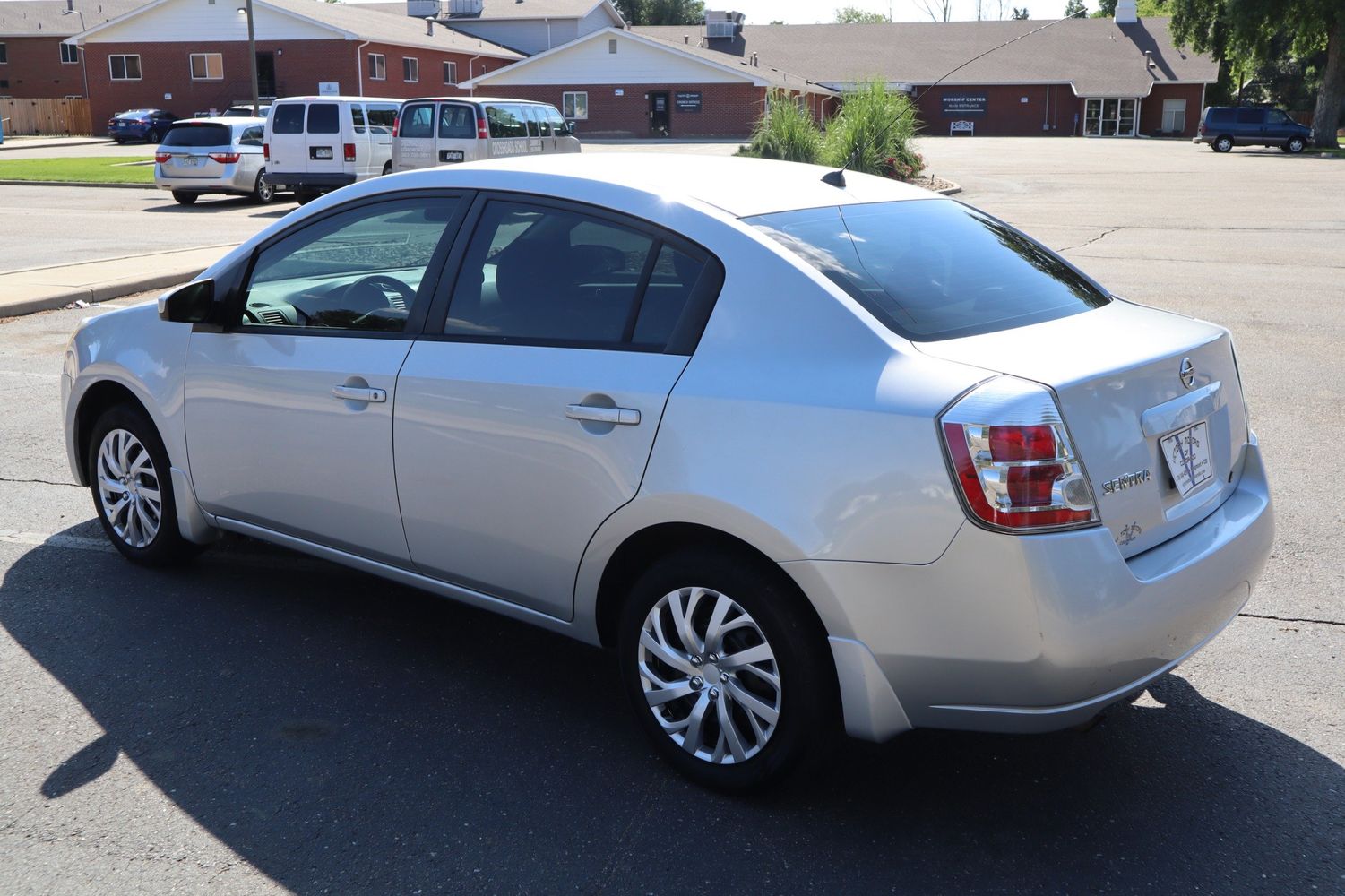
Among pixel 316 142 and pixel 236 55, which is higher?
pixel 236 55

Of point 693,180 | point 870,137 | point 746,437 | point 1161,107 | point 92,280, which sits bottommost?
point 92,280

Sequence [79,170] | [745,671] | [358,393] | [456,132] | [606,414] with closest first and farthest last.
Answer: [745,671]
[606,414]
[358,393]
[456,132]
[79,170]

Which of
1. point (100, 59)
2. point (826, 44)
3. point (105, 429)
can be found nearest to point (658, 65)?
point (826, 44)

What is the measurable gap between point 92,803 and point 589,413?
176cm

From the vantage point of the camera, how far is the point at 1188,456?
340 cm

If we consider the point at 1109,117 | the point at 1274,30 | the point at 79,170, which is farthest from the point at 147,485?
the point at 1109,117

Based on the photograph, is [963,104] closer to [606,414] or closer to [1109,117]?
[1109,117]

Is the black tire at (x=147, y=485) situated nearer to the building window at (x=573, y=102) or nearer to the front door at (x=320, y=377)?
the front door at (x=320, y=377)

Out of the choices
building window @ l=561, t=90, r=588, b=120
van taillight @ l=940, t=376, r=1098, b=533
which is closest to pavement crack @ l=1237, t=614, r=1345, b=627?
van taillight @ l=940, t=376, r=1098, b=533

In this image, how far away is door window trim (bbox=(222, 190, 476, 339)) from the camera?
405 centimetres

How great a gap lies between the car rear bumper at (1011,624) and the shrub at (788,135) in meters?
24.3

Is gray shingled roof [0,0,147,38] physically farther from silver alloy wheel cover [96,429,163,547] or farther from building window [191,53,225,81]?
silver alloy wheel cover [96,429,163,547]

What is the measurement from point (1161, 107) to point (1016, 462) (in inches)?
2937

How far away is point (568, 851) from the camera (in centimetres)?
324
